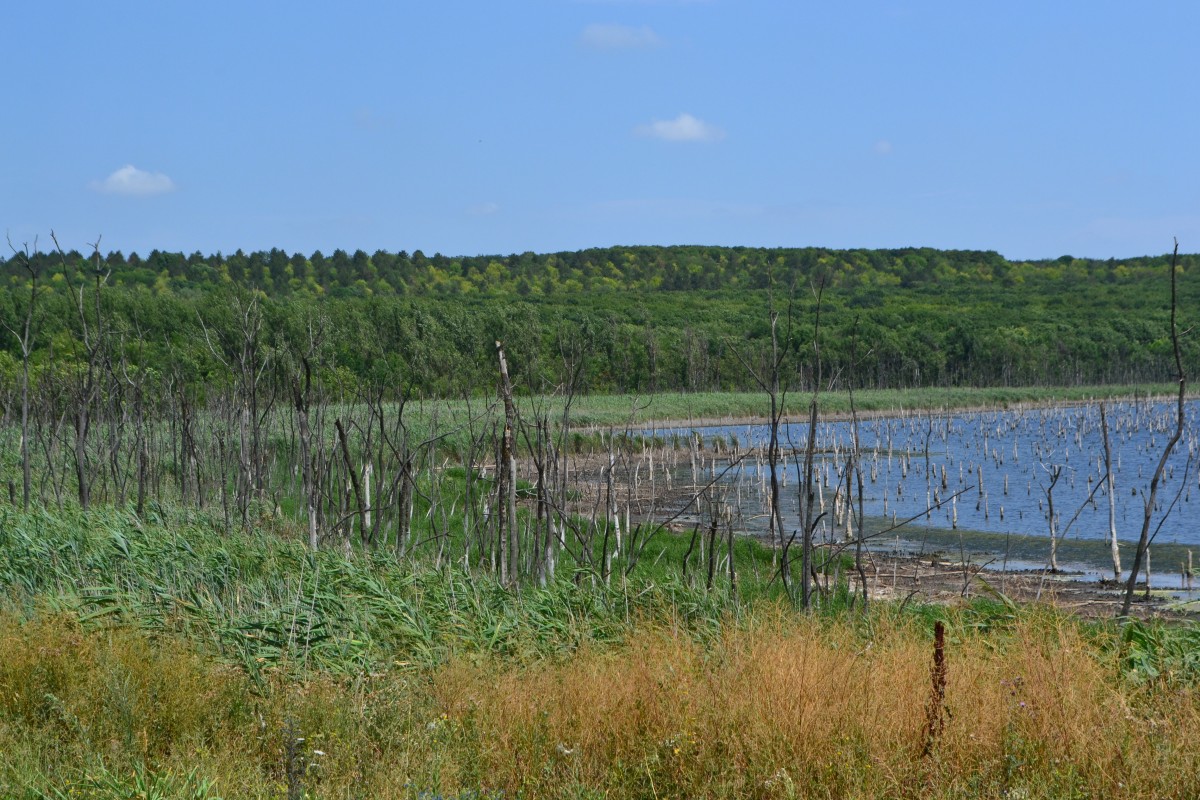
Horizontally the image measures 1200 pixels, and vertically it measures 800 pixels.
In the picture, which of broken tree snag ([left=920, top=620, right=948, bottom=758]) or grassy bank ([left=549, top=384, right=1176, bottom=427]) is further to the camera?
grassy bank ([left=549, top=384, right=1176, bottom=427])

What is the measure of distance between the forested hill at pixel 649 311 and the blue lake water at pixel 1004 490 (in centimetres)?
573

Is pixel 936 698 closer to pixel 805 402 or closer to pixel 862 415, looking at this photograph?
pixel 805 402

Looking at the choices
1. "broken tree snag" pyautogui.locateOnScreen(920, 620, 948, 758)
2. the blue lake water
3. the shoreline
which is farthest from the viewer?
the shoreline

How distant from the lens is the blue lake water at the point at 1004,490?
67.8 feet

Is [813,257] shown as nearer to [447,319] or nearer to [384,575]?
[447,319]

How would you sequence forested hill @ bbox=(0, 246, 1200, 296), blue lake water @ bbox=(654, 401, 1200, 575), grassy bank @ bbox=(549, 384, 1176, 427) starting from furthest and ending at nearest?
forested hill @ bbox=(0, 246, 1200, 296) < grassy bank @ bbox=(549, 384, 1176, 427) < blue lake water @ bbox=(654, 401, 1200, 575)

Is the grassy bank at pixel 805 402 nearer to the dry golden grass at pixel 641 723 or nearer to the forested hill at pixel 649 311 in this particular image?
the forested hill at pixel 649 311

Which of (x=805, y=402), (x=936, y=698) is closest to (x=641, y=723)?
(x=936, y=698)

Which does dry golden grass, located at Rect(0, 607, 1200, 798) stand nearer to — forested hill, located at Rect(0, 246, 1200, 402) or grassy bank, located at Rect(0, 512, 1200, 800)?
grassy bank, located at Rect(0, 512, 1200, 800)

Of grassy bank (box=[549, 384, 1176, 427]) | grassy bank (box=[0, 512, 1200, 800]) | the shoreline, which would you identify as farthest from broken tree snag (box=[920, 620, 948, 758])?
grassy bank (box=[549, 384, 1176, 427])

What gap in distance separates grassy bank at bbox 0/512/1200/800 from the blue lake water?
227 centimetres

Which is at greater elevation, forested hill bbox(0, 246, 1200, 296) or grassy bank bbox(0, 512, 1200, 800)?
forested hill bbox(0, 246, 1200, 296)

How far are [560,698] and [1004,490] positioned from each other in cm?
2447

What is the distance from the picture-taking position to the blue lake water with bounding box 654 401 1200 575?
20656 mm
